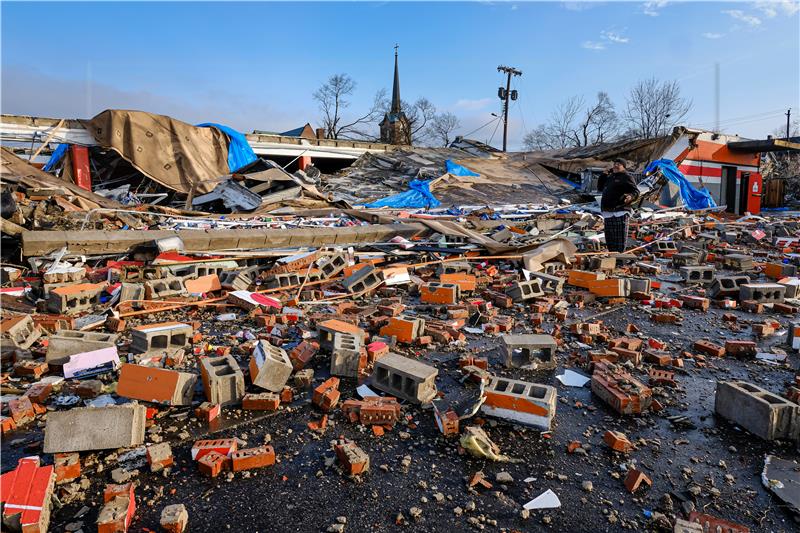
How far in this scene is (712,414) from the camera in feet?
11.1

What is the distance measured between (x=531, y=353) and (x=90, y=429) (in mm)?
3293

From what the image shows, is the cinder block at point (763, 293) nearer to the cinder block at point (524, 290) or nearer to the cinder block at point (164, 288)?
the cinder block at point (524, 290)

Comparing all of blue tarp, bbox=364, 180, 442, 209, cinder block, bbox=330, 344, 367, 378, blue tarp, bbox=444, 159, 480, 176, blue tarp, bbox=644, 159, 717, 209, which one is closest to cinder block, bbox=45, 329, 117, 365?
cinder block, bbox=330, 344, 367, 378

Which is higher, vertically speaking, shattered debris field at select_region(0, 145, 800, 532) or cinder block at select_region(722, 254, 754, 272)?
cinder block at select_region(722, 254, 754, 272)

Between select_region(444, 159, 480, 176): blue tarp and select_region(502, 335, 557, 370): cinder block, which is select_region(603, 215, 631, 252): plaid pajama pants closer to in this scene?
select_region(502, 335, 557, 370): cinder block

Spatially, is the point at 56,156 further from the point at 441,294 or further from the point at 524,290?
the point at 524,290

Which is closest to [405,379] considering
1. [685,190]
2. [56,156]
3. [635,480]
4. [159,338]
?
[635,480]

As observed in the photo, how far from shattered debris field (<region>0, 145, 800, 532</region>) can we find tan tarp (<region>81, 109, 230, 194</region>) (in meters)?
7.11

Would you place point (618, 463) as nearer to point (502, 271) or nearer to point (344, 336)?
point (344, 336)

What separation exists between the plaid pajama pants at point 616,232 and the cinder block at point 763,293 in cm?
348

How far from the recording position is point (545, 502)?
2438mm

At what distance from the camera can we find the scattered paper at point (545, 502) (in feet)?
7.89

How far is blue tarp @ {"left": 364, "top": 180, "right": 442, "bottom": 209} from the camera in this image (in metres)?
16.7

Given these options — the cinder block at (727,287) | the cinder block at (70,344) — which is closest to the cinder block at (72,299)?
the cinder block at (70,344)
